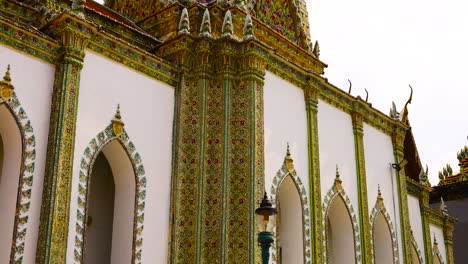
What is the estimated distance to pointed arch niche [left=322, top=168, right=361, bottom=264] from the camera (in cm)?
1193

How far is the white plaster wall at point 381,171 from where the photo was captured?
42.6 feet

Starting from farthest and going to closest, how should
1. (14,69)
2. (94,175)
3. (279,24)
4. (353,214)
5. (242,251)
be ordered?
1. (279,24)
2. (353,214)
3. (94,175)
4. (242,251)
5. (14,69)

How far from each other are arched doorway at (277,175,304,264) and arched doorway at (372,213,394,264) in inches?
106

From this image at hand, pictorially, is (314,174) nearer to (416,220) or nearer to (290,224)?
(290,224)

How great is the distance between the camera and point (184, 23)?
34.8 ft

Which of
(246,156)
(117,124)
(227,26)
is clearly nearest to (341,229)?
(246,156)

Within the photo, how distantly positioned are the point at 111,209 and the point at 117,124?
148cm

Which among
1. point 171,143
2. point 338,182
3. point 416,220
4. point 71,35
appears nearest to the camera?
point 71,35

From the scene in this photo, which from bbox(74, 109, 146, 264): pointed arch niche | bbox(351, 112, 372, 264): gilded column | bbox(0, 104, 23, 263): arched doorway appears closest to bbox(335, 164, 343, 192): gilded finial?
bbox(351, 112, 372, 264): gilded column

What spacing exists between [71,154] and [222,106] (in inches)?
103

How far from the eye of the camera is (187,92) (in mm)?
10281

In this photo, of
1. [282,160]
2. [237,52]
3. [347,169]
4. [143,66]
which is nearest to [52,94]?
[143,66]

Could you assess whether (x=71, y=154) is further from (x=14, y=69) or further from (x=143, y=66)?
(x=143, y=66)

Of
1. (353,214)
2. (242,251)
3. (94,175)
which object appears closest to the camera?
(242,251)
